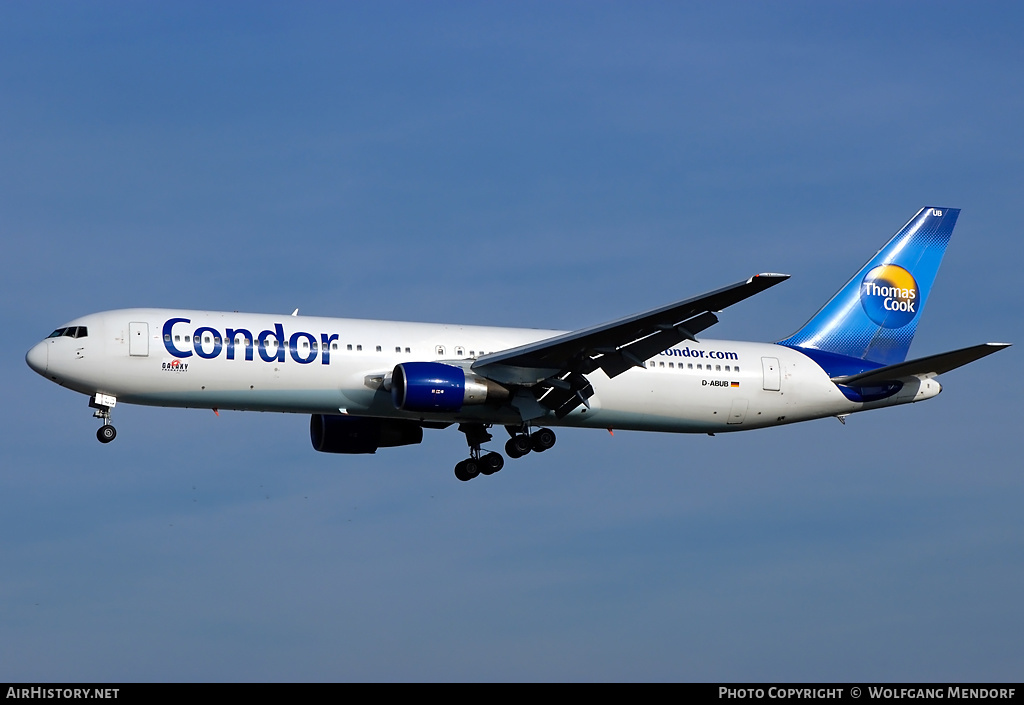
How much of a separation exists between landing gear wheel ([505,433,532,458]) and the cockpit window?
13.8 meters

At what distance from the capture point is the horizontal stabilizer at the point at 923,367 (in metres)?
44.3

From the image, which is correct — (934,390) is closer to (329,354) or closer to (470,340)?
(470,340)

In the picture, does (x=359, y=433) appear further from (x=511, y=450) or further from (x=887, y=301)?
(x=887, y=301)

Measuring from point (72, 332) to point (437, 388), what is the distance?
10.9m

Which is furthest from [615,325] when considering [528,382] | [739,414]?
[739,414]

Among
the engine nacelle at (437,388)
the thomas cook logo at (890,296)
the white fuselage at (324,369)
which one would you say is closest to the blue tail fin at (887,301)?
the thomas cook logo at (890,296)

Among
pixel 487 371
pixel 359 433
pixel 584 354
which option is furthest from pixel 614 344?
pixel 359 433

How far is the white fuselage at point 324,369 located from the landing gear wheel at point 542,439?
764mm

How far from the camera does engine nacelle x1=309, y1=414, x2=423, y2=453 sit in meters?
49.1

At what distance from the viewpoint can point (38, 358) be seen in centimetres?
4244

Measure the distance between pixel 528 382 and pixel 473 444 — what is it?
16.7 ft
